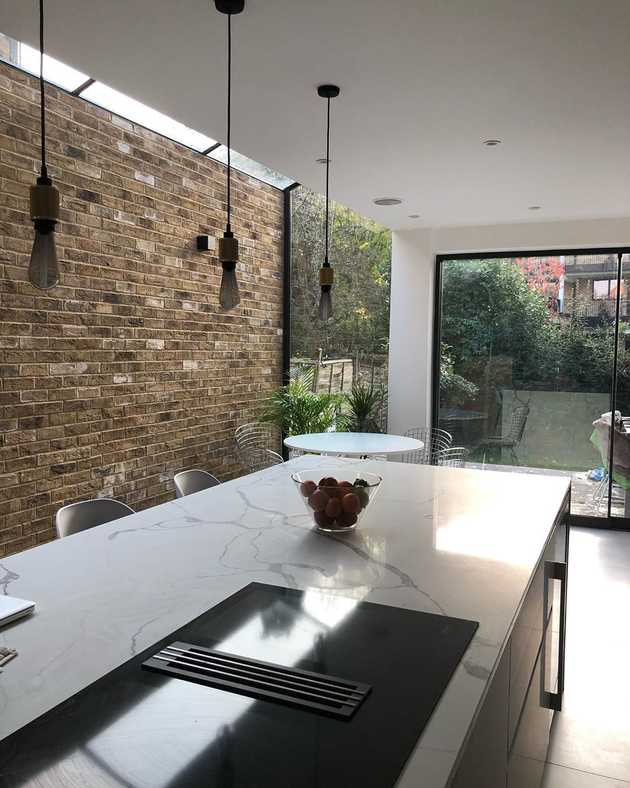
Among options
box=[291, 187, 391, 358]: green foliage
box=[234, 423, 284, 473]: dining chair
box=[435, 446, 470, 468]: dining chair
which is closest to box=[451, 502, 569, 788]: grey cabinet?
box=[234, 423, 284, 473]: dining chair

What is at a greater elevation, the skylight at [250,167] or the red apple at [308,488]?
the skylight at [250,167]

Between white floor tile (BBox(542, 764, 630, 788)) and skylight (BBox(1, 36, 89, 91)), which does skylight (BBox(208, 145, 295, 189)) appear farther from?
white floor tile (BBox(542, 764, 630, 788))

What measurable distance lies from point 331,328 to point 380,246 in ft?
2.96

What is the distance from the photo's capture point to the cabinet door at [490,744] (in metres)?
1.11

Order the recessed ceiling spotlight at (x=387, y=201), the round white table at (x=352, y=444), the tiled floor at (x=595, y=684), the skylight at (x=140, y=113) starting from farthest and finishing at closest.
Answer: the recessed ceiling spotlight at (x=387, y=201)
the round white table at (x=352, y=444)
the skylight at (x=140, y=113)
the tiled floor at (x=595, y=684)

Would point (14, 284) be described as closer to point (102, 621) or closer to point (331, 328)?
point (102, 621)

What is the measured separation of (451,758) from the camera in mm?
1013

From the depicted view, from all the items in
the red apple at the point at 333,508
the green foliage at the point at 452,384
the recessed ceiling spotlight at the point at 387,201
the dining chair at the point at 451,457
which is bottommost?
the dining chair at the point at 451,457

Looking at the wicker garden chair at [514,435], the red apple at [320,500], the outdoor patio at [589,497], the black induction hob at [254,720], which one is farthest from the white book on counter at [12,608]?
the wicker garden chair at [514,435]

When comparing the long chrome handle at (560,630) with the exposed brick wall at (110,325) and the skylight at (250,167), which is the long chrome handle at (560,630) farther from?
the skylight at (250,167)

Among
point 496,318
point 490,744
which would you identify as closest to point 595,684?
point 490,744

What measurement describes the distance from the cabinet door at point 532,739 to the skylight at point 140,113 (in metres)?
3.24

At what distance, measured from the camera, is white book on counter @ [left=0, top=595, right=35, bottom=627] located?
1425 mm

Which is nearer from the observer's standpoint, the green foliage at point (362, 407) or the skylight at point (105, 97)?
the skylight at point (105, 97)
